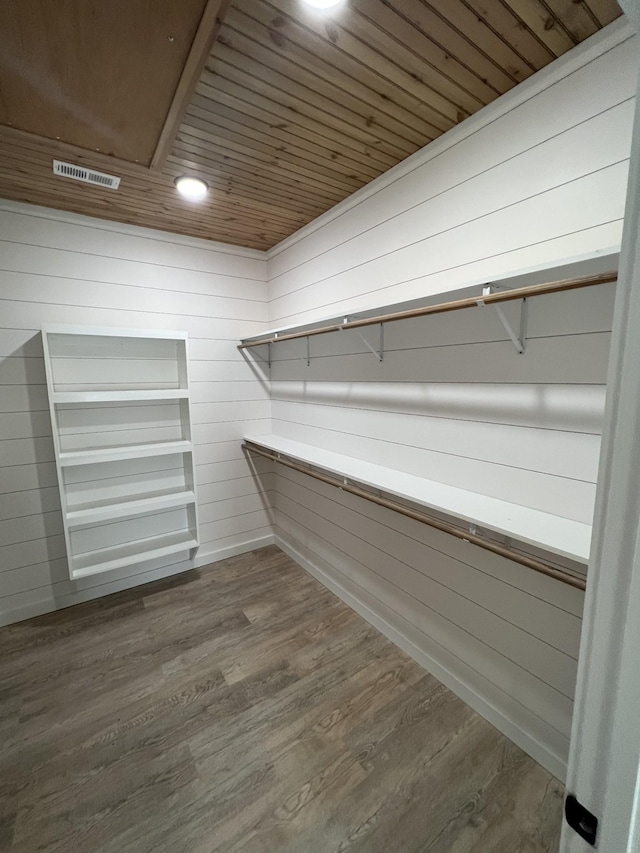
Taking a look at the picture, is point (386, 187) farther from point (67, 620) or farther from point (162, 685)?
point (67, 620)

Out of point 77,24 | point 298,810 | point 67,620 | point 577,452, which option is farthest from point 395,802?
point 77,24

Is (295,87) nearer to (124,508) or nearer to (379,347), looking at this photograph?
(379,347)

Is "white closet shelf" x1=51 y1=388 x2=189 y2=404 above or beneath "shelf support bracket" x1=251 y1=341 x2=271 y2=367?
beneath

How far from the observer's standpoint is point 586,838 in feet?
1.56

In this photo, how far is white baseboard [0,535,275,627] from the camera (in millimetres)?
2314

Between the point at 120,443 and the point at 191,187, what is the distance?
1657mm

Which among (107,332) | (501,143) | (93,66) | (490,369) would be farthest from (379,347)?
(107,332)

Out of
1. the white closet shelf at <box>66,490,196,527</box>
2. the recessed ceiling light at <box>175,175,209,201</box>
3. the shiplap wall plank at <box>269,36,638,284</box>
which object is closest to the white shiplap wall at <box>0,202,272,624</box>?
the white closet shelf at <box>66,490,196,527</box>

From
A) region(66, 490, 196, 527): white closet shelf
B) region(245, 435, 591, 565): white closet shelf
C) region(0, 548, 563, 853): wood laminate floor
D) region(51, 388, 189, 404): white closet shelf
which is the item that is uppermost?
region(51, 388, 189, 404): white closet shelf

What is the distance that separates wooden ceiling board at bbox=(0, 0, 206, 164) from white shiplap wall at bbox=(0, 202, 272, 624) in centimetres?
90

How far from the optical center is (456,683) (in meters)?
1.75

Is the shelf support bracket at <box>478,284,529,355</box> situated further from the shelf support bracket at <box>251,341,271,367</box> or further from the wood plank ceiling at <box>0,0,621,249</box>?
the shelf support bracket at <box>251,341,271,367</box>

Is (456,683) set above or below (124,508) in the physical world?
below

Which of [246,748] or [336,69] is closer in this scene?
[336,69]
